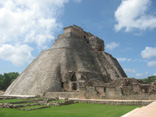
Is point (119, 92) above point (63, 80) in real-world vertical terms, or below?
below

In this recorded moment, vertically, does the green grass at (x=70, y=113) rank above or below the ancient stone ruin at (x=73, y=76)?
below

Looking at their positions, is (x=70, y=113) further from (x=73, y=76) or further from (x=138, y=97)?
(x=73, y=76)

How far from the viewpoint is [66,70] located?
29.8m

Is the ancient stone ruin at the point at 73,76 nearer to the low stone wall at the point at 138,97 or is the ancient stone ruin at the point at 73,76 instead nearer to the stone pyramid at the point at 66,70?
the stone pyramid at the point at 66,70

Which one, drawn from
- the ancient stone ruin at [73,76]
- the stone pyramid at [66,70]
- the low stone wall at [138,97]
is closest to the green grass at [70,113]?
the low stone wall at [138,97]

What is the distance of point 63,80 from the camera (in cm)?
2834

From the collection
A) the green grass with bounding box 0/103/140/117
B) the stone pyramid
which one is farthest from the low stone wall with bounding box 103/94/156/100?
the stone pyramid

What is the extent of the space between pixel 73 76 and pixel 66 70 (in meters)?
1.84

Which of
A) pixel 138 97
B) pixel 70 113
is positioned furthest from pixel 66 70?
pixel 70 113

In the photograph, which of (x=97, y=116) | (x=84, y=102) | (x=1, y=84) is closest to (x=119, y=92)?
(x=84, y=102)

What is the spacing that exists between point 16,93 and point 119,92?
1892 centimetres

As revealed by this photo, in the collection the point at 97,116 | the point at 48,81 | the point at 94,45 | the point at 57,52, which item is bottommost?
the point at 97,116

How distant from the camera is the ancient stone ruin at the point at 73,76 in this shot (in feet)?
67.9

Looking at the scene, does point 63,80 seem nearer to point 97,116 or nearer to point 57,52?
point 57,52
